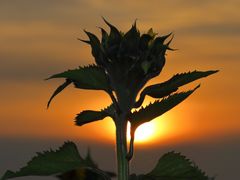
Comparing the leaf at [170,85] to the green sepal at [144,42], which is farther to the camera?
the leaf at [170,85]

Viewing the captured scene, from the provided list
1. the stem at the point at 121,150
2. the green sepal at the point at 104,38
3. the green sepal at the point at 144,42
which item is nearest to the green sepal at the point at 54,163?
the stem at the point at 121,150

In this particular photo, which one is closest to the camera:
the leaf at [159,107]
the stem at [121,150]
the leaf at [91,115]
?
the stem at [121,150]

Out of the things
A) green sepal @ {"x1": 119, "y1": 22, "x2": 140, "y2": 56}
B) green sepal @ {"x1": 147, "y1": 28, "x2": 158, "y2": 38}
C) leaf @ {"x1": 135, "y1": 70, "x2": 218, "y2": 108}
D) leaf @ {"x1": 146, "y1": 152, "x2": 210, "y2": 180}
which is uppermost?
green sepal @ {"x1": 147, "y1": 28, "x2": 158, "y2": 38}

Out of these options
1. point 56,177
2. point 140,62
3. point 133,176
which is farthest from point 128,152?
point 56,177

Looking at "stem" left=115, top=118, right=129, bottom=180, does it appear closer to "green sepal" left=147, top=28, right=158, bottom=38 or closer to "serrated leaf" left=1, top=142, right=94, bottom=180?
"serrated leaf" left=1, top=142, right=94, bottom=180

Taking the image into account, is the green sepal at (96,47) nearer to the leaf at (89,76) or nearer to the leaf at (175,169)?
the leaf at (89,76)

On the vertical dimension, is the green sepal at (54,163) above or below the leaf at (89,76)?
below

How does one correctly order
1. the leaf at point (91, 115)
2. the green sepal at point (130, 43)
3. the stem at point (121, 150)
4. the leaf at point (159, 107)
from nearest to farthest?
1. the green sepal at point (130, 43)
2. the stem at point (121, 150)
3. the leaf at point (159, 107)
4. the leaf at point (91, 115)

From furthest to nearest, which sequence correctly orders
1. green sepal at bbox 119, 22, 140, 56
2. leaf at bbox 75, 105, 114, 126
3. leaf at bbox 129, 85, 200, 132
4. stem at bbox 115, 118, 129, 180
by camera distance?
leaf at bbox 75, 105, 114, 126 → leaf at bbox 129, 85, 200, 132 → stem at bbox 115, 118, 129, 180 → green sepal at bbox 119, 22, 140, 56

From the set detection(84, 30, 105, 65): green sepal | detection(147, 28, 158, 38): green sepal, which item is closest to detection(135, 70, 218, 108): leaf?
detection(147, 28, 158, 38): green sepal
